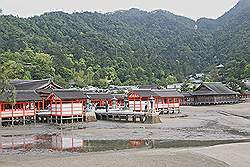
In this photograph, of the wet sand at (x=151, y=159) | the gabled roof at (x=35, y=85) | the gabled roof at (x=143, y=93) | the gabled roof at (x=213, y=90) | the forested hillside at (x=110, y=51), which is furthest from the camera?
the forested hillside at (x=110, y=51)

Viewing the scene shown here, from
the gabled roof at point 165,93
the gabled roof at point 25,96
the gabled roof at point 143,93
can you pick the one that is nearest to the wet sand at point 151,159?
the gabled roof at point 25,96

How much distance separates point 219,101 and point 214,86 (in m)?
2.90

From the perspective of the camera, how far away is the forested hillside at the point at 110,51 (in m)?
89.2

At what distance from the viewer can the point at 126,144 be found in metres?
24.0

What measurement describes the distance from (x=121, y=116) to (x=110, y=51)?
3021 inches

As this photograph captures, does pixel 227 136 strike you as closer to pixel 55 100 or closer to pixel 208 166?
pixel 208 166

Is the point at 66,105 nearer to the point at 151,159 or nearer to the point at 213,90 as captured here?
the point at 151,159

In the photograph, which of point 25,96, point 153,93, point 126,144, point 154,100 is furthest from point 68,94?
point 126,144

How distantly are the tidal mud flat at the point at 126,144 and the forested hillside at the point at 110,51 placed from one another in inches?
1473

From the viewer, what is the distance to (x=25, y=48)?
92.6 meters

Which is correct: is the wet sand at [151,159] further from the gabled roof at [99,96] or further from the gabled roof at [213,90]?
the gabled roof at [213,90]

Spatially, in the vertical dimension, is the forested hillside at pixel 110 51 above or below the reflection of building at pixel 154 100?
above

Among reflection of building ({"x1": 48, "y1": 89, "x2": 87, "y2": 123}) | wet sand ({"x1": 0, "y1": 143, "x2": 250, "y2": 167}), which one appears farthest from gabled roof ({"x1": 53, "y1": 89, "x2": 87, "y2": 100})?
wet sand ({"x1": 0, "y1": 143, "x2": 250, "y2": 167})

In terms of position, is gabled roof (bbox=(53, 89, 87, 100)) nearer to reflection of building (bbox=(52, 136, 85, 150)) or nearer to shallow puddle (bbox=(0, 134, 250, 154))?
shallow puddle (bbox=(0, 134, 250, 154))
